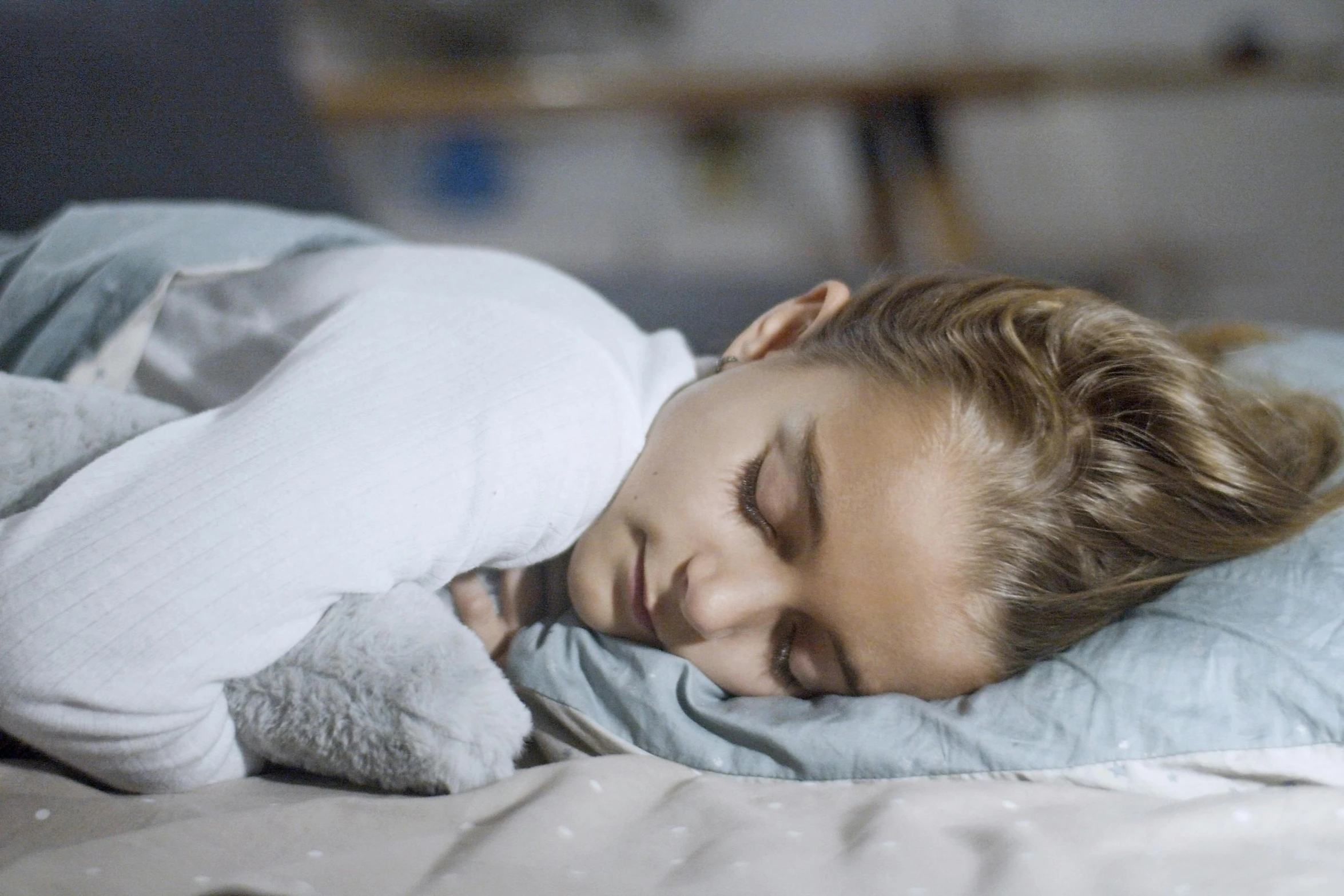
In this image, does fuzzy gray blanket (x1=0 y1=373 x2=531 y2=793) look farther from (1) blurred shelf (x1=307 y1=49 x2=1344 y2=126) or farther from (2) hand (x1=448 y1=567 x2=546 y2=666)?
(1) blurred shelf (x1=307 y1=49 x2=1344 y2=126)

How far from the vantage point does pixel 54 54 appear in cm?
144

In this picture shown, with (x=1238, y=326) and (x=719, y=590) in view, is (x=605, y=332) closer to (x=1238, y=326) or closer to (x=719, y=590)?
(x=719, y=590)

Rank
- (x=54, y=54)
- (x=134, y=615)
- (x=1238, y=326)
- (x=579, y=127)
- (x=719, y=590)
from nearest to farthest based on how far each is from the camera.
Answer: (x=134, y=615)
(x=719, y=590)
(x=1238, y=326)
(x=54, y=54)
(x=579, y=127)

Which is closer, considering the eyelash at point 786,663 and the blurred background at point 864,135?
the eyelash at point 786,663

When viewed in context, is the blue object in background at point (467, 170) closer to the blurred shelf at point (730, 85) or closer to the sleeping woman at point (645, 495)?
the blurred shelf at point (730, 85)

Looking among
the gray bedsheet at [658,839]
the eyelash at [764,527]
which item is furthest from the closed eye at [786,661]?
the gray bedsheet at [658,839]

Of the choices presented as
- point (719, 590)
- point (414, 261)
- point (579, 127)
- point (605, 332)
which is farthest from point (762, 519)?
point (579, 127)

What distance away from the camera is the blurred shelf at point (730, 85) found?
2.94 meters

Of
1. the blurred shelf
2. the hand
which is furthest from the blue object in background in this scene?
the hand

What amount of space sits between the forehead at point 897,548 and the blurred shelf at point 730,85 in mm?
2456

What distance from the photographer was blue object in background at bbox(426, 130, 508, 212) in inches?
138

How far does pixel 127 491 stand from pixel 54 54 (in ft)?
3.62

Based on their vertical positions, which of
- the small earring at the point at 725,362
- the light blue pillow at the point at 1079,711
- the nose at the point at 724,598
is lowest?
the light blue pillow at the point at 1079,711

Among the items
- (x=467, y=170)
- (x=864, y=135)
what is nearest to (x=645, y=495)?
(x=864, y=135)
